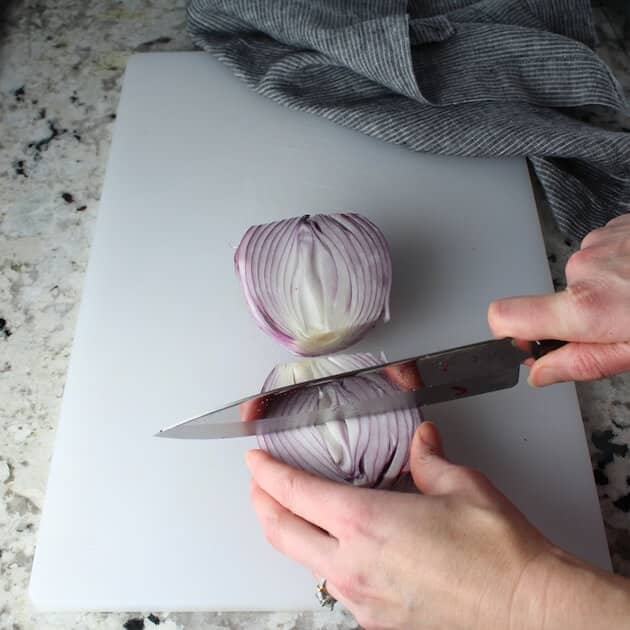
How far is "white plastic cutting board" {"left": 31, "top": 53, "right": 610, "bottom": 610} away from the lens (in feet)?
3.32

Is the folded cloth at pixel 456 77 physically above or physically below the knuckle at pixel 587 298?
above

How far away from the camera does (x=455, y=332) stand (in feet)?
3.79

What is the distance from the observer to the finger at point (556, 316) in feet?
2.85

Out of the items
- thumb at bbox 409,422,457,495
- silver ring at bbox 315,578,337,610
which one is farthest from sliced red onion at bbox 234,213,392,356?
silver ring at bbox 315,578,337,610

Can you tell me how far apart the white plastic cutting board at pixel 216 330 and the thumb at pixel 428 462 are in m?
0.15

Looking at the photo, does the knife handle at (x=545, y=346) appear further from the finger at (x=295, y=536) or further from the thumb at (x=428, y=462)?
the finger at (x=295, y=536)

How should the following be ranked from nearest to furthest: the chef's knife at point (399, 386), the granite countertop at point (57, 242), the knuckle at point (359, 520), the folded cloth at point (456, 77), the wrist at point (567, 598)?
the wrist at point (567, 598)
the knuckle at point (359, 520)
the chef's knife at point (399, 386)
the granite countertop at point (57, 242)
the folded cloth at point (456, 77)

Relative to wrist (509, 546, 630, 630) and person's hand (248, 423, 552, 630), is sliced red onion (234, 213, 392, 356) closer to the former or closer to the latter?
person's hand (248, 423, 552, 630)

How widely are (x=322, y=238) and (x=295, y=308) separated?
0.37 feet

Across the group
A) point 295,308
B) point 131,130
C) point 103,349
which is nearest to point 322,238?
point 295,308

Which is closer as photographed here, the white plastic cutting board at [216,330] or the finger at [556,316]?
the finger at [556,316]

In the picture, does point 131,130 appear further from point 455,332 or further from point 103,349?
point 455,332

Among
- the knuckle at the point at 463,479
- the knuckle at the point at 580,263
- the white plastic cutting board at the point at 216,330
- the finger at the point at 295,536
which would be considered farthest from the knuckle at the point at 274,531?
the knuckle at the point at 580,263

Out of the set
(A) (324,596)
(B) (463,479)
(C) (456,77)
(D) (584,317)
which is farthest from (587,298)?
(C) (456,77)
